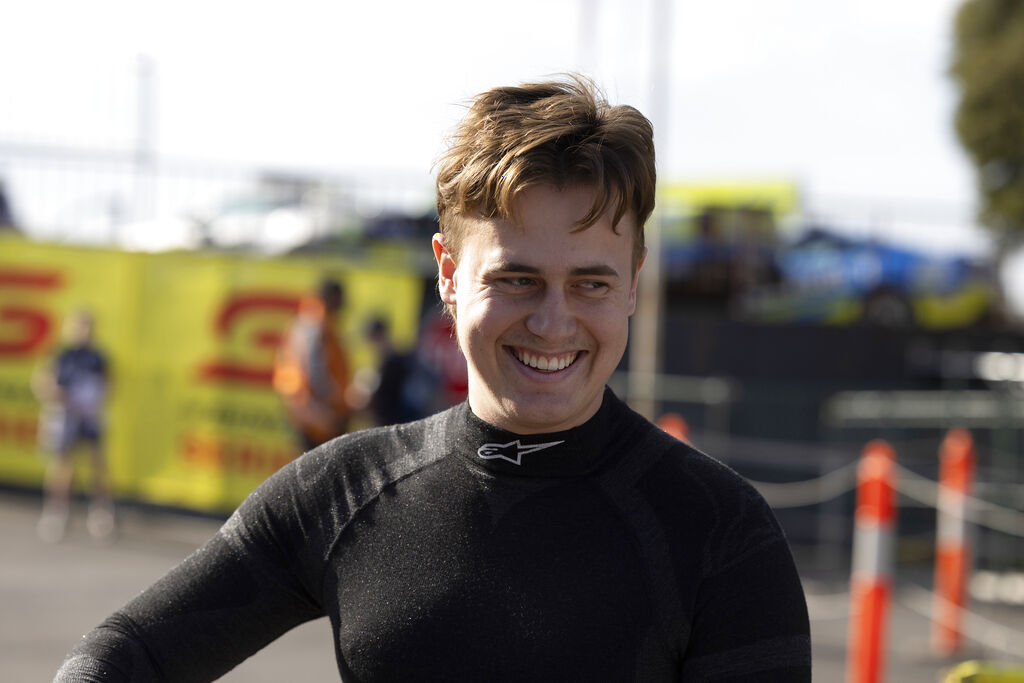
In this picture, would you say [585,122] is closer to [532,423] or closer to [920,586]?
[532,423]

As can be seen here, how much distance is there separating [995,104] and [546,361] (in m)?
30.3

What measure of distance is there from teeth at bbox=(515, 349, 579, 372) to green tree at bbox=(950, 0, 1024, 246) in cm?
2849

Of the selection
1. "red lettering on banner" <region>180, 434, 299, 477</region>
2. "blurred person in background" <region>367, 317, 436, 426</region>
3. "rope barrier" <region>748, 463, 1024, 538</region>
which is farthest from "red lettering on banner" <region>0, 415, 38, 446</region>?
"rope barrier" <region>748, 463, 1024, 538</region>

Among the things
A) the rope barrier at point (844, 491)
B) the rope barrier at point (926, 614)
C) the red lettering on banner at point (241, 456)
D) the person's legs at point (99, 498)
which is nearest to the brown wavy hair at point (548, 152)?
the rope barrier at point (926, 614)

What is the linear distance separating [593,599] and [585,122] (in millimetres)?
714

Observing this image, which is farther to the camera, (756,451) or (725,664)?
(756,451)

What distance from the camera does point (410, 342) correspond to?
11.2 m

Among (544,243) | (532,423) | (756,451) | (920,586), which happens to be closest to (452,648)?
(532,423)

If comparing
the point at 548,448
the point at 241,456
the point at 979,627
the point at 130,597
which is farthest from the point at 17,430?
the point at 548,448

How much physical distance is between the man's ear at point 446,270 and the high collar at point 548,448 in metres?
0.22

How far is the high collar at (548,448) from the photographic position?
2.02m

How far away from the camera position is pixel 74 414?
10383 mm

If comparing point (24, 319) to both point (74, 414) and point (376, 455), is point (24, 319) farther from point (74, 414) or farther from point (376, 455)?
point (376, 455)

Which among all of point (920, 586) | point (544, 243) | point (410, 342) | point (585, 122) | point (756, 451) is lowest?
point (920, 586)
